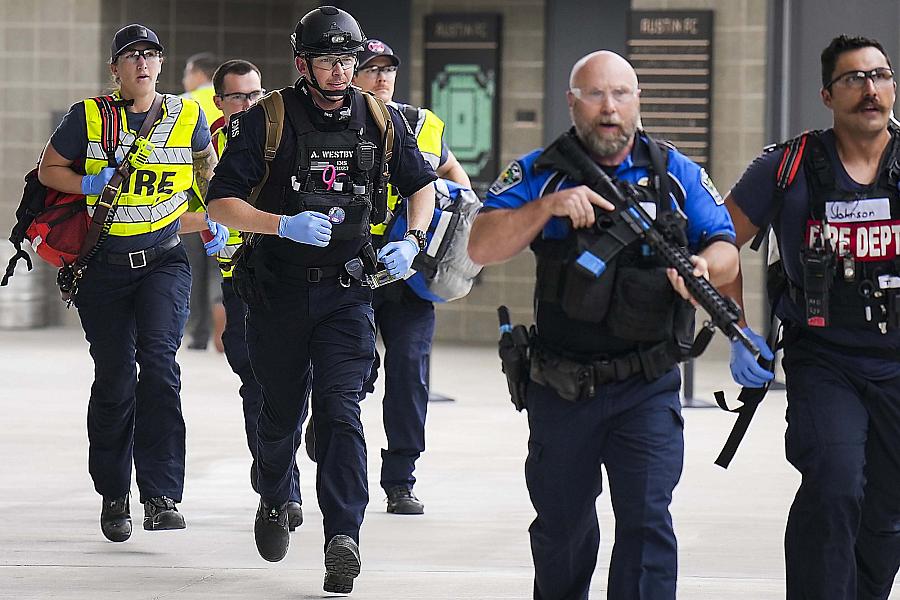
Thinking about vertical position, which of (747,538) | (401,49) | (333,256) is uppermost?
(401,49)

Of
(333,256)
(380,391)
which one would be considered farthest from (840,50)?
(380,391)

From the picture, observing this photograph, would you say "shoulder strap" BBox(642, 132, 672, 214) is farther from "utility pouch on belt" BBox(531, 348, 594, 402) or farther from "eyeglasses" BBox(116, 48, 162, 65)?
"eyeglasses" BBox(116, 48, 162, 65)

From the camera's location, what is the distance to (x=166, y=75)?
16.0 meters

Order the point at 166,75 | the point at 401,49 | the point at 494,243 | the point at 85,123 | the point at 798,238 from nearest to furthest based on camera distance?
the point at 494,243 < the point at 798,238 < the point at 85,123 < the point at 401,49 < the point at 166,75

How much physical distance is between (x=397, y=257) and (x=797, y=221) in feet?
5.21

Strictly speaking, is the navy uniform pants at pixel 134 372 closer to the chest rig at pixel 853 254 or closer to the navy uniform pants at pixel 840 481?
the navy uniform pants at pixel 840 481

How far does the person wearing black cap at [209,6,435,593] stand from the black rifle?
1.32 meters

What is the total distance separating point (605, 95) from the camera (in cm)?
452

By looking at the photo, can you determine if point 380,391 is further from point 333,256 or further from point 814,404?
point 814,404

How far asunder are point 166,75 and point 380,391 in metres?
5.50

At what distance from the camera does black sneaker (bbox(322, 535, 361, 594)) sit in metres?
5.66

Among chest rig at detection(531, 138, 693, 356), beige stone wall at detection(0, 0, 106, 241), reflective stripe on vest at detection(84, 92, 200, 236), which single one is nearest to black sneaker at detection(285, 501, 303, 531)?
reflective stripe on vest at detection(84, 92, 200, 236)

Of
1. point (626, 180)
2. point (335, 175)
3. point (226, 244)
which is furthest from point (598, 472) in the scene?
point (226, 244)

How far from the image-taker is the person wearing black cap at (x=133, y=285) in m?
6.77
